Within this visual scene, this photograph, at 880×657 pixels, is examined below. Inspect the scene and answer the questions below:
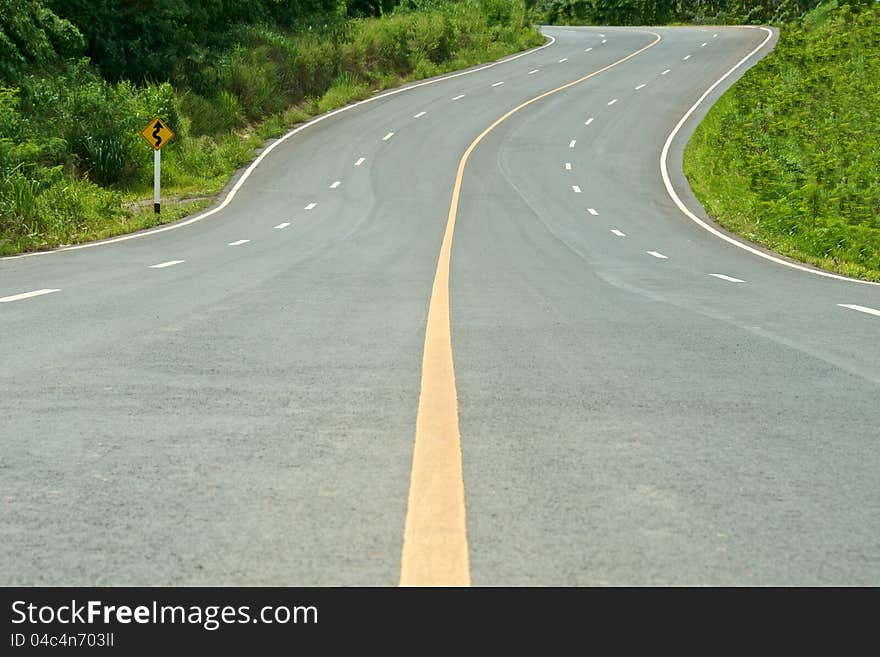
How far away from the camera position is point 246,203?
3312cm

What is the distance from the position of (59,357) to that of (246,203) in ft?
87.9

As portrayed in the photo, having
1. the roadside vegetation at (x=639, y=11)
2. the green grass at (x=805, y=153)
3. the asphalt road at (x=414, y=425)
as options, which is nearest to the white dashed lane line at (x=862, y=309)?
the asphalt road at (x=414, y=425)

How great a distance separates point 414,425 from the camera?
5.04m

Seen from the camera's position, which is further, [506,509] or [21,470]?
[21,470]

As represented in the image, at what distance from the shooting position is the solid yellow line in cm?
307

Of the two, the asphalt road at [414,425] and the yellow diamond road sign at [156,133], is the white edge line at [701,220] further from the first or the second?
the yellow diamond road sign at [156,133]

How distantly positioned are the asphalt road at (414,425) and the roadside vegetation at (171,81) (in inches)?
387

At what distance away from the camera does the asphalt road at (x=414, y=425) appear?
10.6ft

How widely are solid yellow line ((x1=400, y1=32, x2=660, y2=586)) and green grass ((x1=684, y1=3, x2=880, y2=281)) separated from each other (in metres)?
13.7

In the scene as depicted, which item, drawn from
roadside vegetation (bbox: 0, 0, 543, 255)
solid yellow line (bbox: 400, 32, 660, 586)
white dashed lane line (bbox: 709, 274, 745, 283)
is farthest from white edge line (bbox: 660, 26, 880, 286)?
roadside vegetation (bbox: 0, 0, 543, 255)

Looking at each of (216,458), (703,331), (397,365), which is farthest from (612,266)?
(216,458)

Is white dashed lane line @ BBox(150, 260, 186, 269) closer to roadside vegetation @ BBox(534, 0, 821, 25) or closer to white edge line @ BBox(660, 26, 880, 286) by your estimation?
white edge line @ BBox(660, 26, 880, 286)
